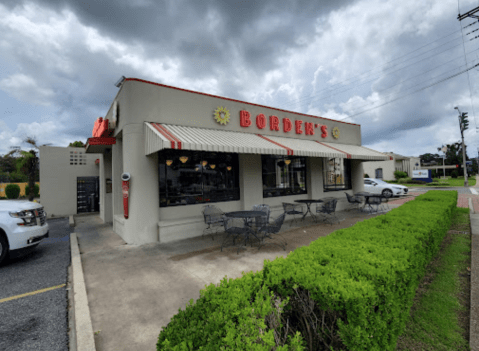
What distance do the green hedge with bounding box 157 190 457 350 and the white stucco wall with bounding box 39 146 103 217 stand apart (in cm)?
1253

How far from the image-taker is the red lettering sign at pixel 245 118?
8.77 metres

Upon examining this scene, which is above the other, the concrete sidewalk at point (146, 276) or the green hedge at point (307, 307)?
the green hedge at point (307, 307)

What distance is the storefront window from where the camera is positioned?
12091mm

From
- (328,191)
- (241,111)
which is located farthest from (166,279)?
(328,191)

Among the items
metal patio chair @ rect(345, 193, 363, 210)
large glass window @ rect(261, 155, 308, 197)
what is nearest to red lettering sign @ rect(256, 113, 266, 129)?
large glass window @ rect(261, 155, 308, 197)

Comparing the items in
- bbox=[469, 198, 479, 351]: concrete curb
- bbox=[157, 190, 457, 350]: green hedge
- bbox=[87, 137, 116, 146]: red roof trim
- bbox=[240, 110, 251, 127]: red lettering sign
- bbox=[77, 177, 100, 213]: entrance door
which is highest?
bbox=[240, 110, 251, 127]: red lettering sign

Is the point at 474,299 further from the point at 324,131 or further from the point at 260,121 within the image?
the point at 324,131

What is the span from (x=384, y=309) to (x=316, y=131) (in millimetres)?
10596

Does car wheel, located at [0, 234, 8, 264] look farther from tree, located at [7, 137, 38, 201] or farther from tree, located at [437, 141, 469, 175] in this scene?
tree, located at [437, 141, 469, 175]

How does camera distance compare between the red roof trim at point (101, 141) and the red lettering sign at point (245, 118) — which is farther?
the red lettering sign at point (245, 118)

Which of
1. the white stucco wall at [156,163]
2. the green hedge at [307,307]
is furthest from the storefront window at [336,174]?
the green hedge at [307,307]

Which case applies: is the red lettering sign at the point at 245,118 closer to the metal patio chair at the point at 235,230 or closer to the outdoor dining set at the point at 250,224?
the outdoor dining set at the point at 250,224

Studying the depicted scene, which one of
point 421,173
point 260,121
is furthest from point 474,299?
point 421,173

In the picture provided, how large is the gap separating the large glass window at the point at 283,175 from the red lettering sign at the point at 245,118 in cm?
155
